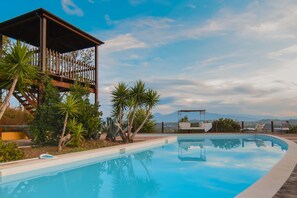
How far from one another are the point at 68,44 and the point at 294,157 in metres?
13.6

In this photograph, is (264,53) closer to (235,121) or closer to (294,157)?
(235,121)

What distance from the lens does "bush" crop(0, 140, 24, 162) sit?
733 cm

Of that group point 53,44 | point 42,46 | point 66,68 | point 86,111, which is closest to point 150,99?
point 86,111

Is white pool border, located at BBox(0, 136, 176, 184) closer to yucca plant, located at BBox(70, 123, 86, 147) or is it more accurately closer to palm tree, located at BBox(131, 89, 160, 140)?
yucca plant, located at BBox(70, 123, 86, 147)

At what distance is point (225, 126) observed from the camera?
21484 millimetres

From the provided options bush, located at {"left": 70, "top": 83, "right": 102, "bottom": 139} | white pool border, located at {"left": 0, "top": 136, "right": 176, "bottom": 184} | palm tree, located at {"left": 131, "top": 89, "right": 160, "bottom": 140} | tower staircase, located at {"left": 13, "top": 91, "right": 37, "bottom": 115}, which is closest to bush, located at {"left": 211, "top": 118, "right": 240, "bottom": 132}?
palm tree, located at {"left": 131, "top": 89, "right": 160, "bottom": 140}

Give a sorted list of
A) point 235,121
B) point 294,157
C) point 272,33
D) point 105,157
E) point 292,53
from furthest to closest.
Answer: point 235,121 < point 292,53 < point 272,33 < point 105,157 < point 294,157

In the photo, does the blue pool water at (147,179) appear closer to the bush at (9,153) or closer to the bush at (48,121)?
the bush at (9,153)

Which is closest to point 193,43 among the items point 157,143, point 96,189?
point 157,143

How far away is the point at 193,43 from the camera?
17.2m

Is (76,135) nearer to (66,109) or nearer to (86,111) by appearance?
(66,109)

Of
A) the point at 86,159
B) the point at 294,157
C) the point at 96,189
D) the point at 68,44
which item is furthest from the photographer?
the point at 68,44

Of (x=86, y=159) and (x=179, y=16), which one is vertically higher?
(x=179, y=16)

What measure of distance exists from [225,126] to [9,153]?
57.0 ft
